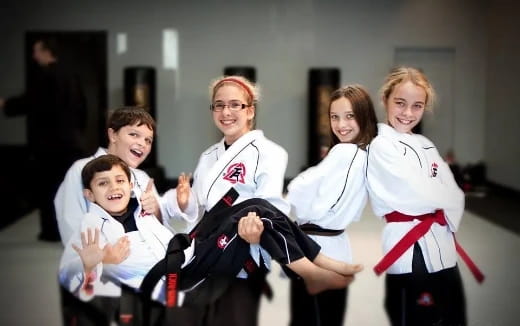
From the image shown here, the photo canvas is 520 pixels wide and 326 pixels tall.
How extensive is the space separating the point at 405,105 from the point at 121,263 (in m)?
0.85

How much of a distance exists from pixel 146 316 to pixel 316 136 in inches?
26.9

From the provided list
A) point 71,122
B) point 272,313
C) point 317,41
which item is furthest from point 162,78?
point 272,313

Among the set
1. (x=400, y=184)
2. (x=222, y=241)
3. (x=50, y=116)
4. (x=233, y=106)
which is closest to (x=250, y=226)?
(x=222, y=241)

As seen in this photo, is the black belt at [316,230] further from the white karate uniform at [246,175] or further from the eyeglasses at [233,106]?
the eyeglasses at [233,106]

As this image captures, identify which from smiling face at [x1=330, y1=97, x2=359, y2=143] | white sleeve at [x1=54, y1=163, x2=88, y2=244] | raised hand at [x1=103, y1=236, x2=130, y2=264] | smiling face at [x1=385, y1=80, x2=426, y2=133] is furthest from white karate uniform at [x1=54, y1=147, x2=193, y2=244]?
smiling face at [x1=385, y1=80, x2=426, y2=133]

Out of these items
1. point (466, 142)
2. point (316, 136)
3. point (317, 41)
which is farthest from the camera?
point (317, 41)

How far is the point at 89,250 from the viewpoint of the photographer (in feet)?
4.95

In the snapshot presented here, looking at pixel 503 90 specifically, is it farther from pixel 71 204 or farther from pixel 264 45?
pixel 71 204

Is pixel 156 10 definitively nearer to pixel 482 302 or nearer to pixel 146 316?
pixel 146 316

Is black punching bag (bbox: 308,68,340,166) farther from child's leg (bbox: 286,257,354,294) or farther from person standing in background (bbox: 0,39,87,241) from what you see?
person standing in background (bbox: 0,39,87,241)

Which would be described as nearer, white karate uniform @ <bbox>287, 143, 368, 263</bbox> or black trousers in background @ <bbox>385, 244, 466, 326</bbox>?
white karate uniform @ <bbox>287, 143, 368, 263</bbox>

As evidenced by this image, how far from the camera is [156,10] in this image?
1.81 meters

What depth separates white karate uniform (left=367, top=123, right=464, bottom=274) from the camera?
60.4 inches

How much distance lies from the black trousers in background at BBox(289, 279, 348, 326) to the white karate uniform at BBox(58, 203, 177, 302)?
37 cm
